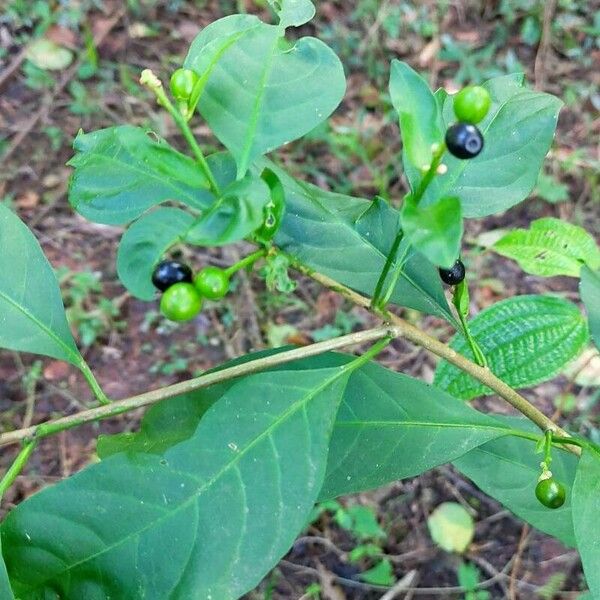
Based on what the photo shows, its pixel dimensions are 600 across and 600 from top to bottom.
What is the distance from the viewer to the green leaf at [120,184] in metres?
1.00

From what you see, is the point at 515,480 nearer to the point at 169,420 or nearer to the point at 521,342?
the point at 521,342

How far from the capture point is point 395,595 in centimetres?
264

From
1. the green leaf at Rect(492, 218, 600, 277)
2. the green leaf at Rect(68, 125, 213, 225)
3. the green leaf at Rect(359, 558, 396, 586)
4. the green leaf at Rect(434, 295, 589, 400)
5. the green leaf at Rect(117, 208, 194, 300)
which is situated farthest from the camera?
the green leaf at Rect(359, 558, 396, 586)

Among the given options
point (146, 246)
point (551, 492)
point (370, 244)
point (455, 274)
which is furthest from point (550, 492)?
point (146, 246)

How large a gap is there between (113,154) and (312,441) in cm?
48

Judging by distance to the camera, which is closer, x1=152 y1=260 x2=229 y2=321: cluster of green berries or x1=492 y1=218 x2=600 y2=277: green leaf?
x1=152 y1=260 x2=229 y2=321: cluster of green berries

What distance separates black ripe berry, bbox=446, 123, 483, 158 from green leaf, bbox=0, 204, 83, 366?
68cm

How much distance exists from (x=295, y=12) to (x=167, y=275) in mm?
446

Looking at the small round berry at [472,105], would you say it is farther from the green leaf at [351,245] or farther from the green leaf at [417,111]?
the green leaf at [351,245]

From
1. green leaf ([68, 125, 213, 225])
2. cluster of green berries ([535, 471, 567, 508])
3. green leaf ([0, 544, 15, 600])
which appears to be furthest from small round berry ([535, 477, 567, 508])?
green leaf ([0, 544, 15, 600])

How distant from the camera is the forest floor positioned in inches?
107

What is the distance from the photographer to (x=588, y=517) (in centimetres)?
111

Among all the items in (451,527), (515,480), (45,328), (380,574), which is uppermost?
(45,328)

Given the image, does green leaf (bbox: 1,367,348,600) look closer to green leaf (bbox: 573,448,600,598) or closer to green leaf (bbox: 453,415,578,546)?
green leaf (bbox: 573,448,600,598)
